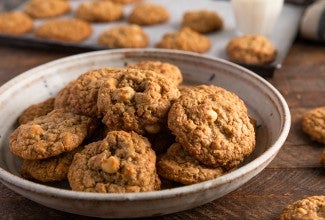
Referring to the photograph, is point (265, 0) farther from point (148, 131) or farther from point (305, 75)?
point (148, 131)

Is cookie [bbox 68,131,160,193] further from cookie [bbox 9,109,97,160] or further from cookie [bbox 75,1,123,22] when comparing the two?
cookie [bbox 75,1,123,22]

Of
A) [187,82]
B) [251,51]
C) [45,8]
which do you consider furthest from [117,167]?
[45,8]

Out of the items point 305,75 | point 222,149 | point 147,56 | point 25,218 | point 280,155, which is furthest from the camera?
point 305,75

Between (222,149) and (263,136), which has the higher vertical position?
(222,149)

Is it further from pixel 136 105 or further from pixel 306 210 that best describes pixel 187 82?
pixel 306 210

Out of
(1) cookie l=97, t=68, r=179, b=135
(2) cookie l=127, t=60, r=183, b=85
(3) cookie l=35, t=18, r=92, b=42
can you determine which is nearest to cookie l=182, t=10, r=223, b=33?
(3) cookie l=35, t=18, r=92, b=42

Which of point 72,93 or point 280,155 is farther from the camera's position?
point 280,155

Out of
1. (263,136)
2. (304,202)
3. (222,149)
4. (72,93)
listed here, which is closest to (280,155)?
(263,136)
